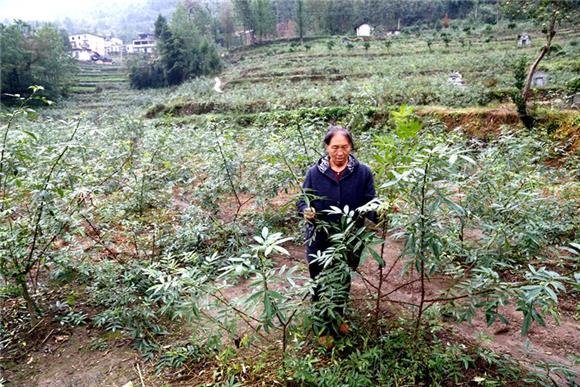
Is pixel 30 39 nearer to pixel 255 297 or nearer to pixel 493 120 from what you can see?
pixel 493 120

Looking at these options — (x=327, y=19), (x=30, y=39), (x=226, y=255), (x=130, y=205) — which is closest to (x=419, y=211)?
(x=226, y=255)

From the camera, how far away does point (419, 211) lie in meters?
1.66

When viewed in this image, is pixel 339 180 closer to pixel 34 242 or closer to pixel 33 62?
pixel 34 242

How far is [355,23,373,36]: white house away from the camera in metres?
42.7

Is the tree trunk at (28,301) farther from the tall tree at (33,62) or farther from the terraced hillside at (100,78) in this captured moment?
the terraced hillside at (100,78)

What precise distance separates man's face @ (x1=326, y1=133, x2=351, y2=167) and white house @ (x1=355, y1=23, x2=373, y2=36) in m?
44.6

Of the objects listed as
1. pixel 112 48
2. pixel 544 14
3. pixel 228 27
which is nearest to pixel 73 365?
pixel 544 14

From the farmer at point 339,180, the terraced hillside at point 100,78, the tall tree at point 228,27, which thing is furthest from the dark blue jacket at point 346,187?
the tall tree at point 228,27

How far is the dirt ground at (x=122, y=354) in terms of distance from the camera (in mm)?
2338

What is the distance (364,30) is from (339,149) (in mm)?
45705

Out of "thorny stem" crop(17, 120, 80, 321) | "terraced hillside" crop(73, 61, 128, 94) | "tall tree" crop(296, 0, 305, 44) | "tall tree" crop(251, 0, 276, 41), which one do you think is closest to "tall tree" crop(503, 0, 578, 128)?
"thorny stem" crop(17, 120, 80, 321)

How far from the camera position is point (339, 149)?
2.20m

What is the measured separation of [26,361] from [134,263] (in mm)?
952

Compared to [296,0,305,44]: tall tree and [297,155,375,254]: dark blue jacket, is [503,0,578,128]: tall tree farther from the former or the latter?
[296,0,305,44]: tall tree
